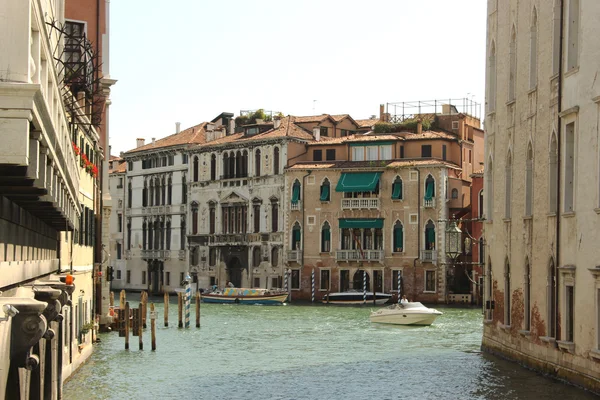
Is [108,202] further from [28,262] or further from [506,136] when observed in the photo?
[28,262]

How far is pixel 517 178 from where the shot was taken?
68.6 feet

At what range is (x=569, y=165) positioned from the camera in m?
17.7

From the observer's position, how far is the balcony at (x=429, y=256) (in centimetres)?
5228

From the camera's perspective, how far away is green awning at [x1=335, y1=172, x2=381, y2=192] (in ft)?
176

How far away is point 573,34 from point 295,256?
39.0 metres

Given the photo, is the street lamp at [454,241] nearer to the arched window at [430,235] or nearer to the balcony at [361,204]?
the arched window at [430,235]

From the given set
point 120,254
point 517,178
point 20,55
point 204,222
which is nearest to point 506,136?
point 517,178

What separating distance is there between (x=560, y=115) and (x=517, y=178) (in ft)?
10.7

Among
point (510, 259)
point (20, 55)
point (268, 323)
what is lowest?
point (268, 323)

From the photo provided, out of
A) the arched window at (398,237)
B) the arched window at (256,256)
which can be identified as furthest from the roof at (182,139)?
the arched window at (398,237)

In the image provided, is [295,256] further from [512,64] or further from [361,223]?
[512,64]

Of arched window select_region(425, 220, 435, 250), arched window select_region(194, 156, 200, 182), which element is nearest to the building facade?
arched window select_region(425, 220, 435, 250)

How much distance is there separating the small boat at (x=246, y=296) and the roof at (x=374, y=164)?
7.10 meters

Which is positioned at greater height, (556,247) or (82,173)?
(82,173)
